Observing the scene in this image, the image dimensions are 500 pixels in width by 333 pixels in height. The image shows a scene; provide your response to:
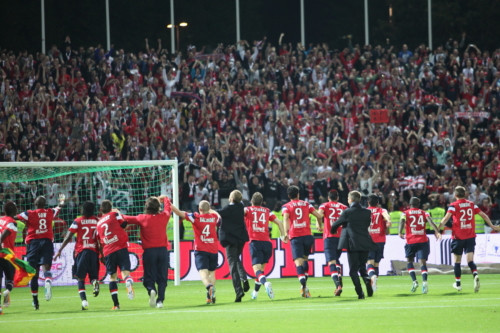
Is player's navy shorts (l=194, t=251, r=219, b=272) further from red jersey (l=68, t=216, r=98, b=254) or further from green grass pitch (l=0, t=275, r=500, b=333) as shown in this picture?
red jersey (l=68, t=216, r=98, b=254)

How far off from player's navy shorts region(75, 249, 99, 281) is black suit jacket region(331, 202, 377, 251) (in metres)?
4.49

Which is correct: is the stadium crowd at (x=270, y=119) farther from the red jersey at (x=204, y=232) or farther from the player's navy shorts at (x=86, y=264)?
the red jersey at (x=204, y=232)

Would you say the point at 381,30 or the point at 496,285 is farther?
the point at 381,30

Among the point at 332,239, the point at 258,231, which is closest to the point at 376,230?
the point at 332,239

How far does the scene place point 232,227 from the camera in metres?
14.8

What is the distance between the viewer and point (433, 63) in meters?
32.0

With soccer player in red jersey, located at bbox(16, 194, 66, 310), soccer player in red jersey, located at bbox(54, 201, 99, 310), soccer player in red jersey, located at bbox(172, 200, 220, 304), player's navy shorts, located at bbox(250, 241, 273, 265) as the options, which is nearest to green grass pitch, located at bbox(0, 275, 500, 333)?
soccer player in red jersey, located at bbox(172, 200, 220, 304)

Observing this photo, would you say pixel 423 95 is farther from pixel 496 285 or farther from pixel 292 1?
pixel 496 285

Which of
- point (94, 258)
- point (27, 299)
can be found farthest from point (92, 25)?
point (94, 258)

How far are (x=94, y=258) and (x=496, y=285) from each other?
9268 mm

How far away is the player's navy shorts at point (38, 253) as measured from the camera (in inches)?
600

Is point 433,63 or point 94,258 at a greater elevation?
point 433,63

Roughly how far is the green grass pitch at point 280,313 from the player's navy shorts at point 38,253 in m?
0.90

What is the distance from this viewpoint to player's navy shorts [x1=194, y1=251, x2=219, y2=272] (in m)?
14.3
